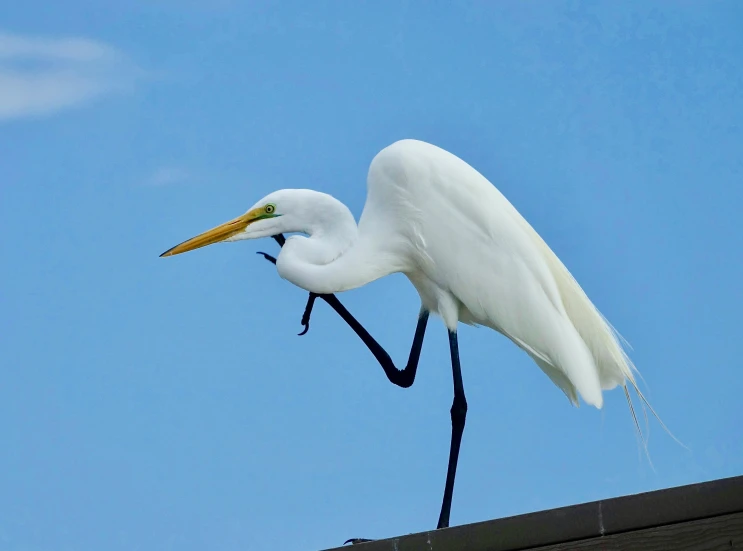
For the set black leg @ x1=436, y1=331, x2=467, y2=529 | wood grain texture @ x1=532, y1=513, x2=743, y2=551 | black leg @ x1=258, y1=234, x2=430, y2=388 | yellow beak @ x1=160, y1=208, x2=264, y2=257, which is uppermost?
yellow beak @ x1=160, y1=208, x2=264, y2=257

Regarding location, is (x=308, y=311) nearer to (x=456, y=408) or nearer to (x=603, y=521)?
(x=456, y=408)

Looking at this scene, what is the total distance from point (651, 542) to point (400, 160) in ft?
6.97

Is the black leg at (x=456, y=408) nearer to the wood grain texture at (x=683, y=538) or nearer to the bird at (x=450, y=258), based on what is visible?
the bird at (x=450, y=258)

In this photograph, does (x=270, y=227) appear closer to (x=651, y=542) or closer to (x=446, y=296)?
(x=446, y=296)

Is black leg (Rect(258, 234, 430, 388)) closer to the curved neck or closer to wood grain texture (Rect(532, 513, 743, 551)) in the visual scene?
the curved neck

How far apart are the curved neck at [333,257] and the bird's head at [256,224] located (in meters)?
0.10

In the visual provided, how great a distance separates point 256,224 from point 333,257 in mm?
372

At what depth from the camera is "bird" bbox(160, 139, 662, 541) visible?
412 cm

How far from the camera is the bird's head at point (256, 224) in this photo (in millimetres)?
4340

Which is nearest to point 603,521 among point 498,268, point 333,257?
point 498,268

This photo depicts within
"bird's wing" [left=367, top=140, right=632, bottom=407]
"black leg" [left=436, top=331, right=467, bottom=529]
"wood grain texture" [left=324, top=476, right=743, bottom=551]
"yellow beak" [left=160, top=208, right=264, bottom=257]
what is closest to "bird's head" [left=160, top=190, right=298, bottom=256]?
"yellow beak" [left=160, top=208, right=264, bottom=257]

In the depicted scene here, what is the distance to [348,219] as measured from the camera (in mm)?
4344

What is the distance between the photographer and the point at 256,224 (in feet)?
14.4

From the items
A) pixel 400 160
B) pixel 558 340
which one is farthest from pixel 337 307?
pixel 558 340
